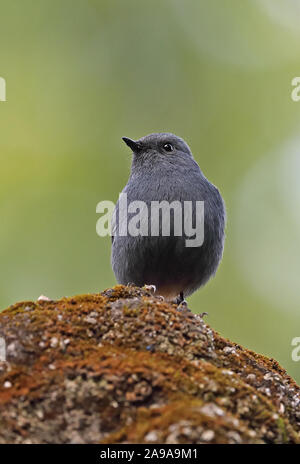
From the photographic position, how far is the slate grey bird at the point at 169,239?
573cm

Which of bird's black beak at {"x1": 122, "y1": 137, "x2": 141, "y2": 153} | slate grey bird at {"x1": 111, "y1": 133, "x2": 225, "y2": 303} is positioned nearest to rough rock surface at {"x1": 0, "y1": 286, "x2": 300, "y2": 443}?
slate grey bird at {"x1": 111, "y1": 133, "x2": 225, "y2": 303}

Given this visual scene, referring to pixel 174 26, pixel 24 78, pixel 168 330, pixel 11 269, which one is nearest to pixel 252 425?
pixel 168 330

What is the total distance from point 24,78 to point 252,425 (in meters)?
8.14

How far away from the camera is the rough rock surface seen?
276 cm

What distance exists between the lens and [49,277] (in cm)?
940

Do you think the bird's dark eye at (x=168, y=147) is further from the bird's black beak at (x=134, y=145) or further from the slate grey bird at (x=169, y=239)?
the bird's black beak at (x=134, y=145)

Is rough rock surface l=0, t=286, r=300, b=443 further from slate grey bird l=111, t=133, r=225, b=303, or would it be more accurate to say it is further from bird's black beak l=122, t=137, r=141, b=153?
bird's black beak l=122, t=137, r=141, b=153

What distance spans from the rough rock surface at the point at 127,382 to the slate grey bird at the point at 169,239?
6.29ft

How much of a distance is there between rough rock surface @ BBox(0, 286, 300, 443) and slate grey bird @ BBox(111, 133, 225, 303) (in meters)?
1.92

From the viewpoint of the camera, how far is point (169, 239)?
18.5ft

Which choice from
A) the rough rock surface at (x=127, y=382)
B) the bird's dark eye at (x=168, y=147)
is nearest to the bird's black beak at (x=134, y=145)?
the bird's dark eye at (x=168, y=147)

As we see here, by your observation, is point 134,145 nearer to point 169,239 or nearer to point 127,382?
point 169,239

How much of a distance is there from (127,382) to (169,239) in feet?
9.23

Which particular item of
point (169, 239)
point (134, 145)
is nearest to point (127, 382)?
point (169, 239)
